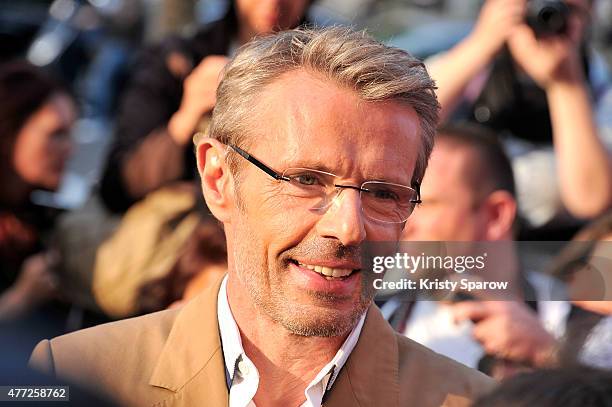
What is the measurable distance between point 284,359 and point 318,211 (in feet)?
0.91

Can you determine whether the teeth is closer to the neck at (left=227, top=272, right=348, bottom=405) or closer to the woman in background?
the neck at (left=227, top=272, right=348, bottom=405)

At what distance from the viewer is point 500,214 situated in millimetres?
2695

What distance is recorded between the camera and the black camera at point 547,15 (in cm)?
303

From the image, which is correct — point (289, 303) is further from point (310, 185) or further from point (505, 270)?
point (505, 270)

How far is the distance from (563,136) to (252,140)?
4.62 feet

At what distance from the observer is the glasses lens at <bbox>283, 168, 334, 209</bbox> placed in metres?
1.77

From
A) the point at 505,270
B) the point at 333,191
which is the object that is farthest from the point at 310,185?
the point at 505,270

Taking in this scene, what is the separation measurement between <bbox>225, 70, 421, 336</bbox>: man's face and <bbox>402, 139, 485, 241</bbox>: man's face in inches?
19.3

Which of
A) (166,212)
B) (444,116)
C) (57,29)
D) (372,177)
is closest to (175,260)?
(166,212)

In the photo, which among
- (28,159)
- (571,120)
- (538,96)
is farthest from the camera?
(28,159)

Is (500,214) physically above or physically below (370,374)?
below

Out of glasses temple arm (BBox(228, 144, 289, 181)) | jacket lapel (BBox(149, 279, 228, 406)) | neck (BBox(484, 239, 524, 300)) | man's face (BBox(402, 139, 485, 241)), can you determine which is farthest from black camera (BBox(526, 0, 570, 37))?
jacket lapel (BBox(149, 279, 228, 406))

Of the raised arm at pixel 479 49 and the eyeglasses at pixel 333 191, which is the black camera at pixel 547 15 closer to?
the raised arm at pixel 479 49

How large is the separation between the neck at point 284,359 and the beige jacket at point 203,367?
0.16 feet
